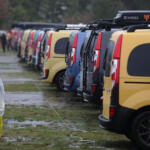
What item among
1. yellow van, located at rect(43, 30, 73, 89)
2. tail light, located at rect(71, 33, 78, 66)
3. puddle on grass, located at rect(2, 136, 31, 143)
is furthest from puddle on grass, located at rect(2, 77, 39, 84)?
puddle on grass, located at rect(2, 136, 31, 143)

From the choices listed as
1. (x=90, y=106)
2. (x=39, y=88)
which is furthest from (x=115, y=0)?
(x=90, y=106)

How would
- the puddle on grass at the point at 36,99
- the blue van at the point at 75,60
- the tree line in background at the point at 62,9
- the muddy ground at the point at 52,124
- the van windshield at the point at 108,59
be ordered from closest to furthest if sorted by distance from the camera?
the van windshield at the point at 108,59 < the muddy ground at the point at 52,124 < the blue van at the point at 75,60 < the puddle on grass at the point at 36,99 < the tree line in background at the point at 62,9

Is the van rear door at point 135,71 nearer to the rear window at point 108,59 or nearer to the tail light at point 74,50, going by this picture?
the rear window at point 108,59

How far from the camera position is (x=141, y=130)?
977 centimetres

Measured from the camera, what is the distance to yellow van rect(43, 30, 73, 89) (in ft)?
63.4

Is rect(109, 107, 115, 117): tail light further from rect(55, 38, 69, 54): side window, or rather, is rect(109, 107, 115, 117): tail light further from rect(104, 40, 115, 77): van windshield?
rect(55, 38, 69, 54): side window

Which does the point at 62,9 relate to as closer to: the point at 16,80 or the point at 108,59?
the point at 16,80

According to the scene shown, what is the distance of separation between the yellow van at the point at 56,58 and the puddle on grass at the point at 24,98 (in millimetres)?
655

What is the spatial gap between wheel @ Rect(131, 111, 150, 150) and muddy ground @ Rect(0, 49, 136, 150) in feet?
1.62

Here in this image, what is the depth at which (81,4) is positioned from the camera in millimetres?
96062

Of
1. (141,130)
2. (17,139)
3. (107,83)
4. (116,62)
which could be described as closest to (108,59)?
(107,83)

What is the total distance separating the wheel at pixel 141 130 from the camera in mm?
9695

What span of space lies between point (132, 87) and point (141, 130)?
0.62m

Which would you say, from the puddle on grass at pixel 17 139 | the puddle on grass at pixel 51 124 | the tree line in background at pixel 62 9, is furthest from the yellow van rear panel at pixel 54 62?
the tree line in background at pixel 62 9
